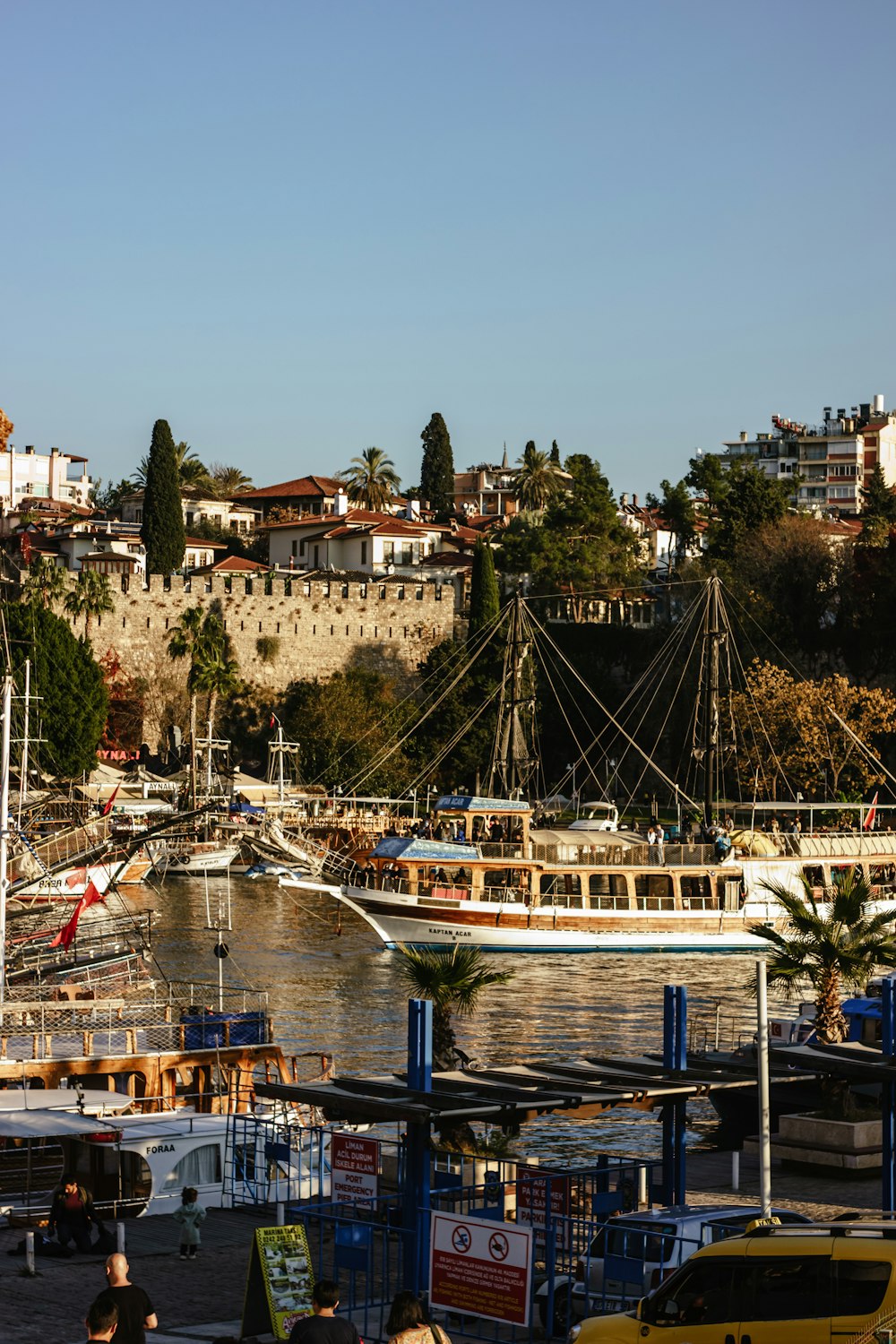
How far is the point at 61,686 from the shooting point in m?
81.8

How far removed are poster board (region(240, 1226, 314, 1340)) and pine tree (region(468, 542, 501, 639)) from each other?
77.3 m

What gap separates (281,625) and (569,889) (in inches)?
1507

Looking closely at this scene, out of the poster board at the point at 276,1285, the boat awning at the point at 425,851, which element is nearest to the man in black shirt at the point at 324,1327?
the poster board at the point at 276,1285

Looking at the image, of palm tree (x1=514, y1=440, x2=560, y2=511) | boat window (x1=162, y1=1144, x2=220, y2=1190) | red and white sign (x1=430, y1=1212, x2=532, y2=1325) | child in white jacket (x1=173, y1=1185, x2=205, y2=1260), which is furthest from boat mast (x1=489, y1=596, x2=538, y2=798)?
palm tree (x1=514, y1=440, x2=560, y2=511)

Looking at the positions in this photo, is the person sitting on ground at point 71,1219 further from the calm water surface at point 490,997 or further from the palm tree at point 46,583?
the palm tree at point 46,583

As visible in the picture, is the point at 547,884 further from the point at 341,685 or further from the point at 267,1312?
the point at 267,1312

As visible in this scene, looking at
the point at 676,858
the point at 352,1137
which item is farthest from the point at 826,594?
the point at 352,1137

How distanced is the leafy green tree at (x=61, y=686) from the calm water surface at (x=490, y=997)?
13.0 m

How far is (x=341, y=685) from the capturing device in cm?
9275

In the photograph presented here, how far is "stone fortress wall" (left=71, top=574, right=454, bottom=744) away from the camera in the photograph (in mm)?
92625

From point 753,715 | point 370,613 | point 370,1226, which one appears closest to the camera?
point 370,1226

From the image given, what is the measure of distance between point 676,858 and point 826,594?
30.5m

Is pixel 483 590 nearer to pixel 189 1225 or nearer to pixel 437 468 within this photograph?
pixel 437 468

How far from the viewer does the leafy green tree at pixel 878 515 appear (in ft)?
314
